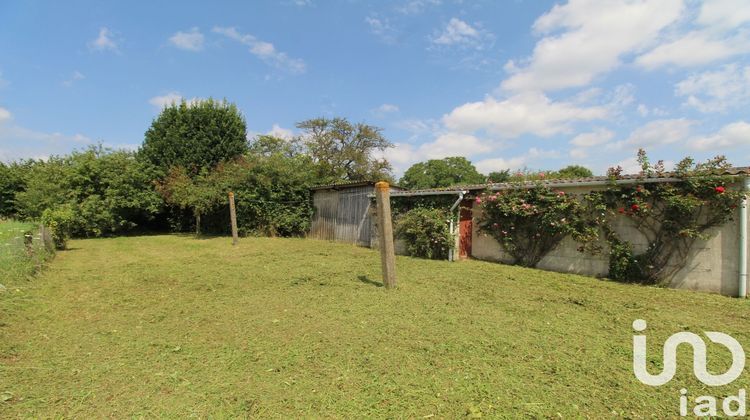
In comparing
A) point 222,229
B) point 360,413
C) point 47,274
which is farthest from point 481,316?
point 222,229

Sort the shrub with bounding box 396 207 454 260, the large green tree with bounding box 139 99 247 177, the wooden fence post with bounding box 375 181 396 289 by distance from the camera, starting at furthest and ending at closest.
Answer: the large green tree with bounding box 139 99 247 177, the shrub with bounding box 396 207 454 260, the wooden fence post with bounding box 375 181 396 289

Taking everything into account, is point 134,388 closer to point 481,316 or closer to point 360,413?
point 360,413

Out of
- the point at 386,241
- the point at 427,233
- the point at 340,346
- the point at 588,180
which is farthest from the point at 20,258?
the point at 588,180

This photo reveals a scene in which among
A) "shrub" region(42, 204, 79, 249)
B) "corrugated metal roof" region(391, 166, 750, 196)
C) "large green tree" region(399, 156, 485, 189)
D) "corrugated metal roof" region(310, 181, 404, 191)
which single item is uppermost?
"large green tree" region(399, 156, 485, 189)

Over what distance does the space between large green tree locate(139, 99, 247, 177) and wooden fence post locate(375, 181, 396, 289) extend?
14.6 meters

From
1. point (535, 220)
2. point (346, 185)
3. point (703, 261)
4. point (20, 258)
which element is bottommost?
point (703, 261)

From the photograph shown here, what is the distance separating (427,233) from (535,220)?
2.85 metres

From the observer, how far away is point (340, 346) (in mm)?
3512

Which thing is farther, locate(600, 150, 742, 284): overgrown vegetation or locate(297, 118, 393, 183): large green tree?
locate(297, 118, 393, 183): large green tree

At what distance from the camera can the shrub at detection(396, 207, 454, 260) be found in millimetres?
9477

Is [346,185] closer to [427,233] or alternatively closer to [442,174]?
[427,233]

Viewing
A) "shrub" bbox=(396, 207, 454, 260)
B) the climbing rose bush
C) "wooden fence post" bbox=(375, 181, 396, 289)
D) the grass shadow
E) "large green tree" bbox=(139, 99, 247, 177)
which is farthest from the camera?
"large green tree" bbox=(139, 99, 247, 177)

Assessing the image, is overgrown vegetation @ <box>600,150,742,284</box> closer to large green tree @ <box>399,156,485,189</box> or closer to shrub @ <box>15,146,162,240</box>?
shrub @ <box>15,146,162,240</box>

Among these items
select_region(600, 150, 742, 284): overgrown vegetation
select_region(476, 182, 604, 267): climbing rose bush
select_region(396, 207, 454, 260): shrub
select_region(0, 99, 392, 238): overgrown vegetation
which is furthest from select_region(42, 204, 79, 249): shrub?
select_region(600, 150, 742, 284): overgrown vegetation
